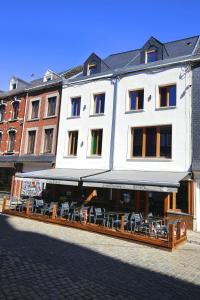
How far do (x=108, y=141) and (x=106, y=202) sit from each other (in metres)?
4.01

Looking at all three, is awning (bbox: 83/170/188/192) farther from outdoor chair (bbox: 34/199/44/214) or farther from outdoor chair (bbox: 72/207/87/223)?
outdoor chair (bbox: 34/199/44/214)

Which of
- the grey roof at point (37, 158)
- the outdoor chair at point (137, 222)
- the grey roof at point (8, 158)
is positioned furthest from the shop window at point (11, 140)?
the outdoor chair at point (137, 222)

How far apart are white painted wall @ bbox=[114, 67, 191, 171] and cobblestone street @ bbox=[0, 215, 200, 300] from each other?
5330 millimetres

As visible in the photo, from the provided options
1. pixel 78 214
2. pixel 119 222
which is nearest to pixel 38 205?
pixel 78 214

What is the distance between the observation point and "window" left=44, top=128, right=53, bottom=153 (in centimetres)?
2214

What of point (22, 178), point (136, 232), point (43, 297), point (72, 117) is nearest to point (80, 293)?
point (43, 297)

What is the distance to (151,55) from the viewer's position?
18.5m

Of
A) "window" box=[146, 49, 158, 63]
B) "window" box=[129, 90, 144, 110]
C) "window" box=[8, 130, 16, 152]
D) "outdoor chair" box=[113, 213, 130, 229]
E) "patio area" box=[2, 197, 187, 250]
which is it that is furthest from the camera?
"window" box=[8, 130, 16, 152]

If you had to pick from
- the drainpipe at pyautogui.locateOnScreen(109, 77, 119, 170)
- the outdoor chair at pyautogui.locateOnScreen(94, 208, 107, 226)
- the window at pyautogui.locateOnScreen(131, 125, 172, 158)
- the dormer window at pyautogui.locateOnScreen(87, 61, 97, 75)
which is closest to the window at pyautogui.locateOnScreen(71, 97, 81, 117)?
the dormer window at pyautogui.locateOnScreen(87, 61, 97, 75)

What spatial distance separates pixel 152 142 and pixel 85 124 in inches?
211

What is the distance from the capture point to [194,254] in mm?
9758

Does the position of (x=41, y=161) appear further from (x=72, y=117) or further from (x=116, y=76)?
(x=116, y=76)

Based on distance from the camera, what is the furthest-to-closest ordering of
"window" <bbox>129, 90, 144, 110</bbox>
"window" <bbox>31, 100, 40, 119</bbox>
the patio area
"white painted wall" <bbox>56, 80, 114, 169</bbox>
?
"window" <bbox>31, 100, 40, 119</bbox> < "white painted wall" <bbox>56, 80, 114, 169</bbox> < "window" <bbox>129, 90, 144, 110</bbox> < the patio area

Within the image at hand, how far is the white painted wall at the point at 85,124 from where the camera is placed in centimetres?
1861
